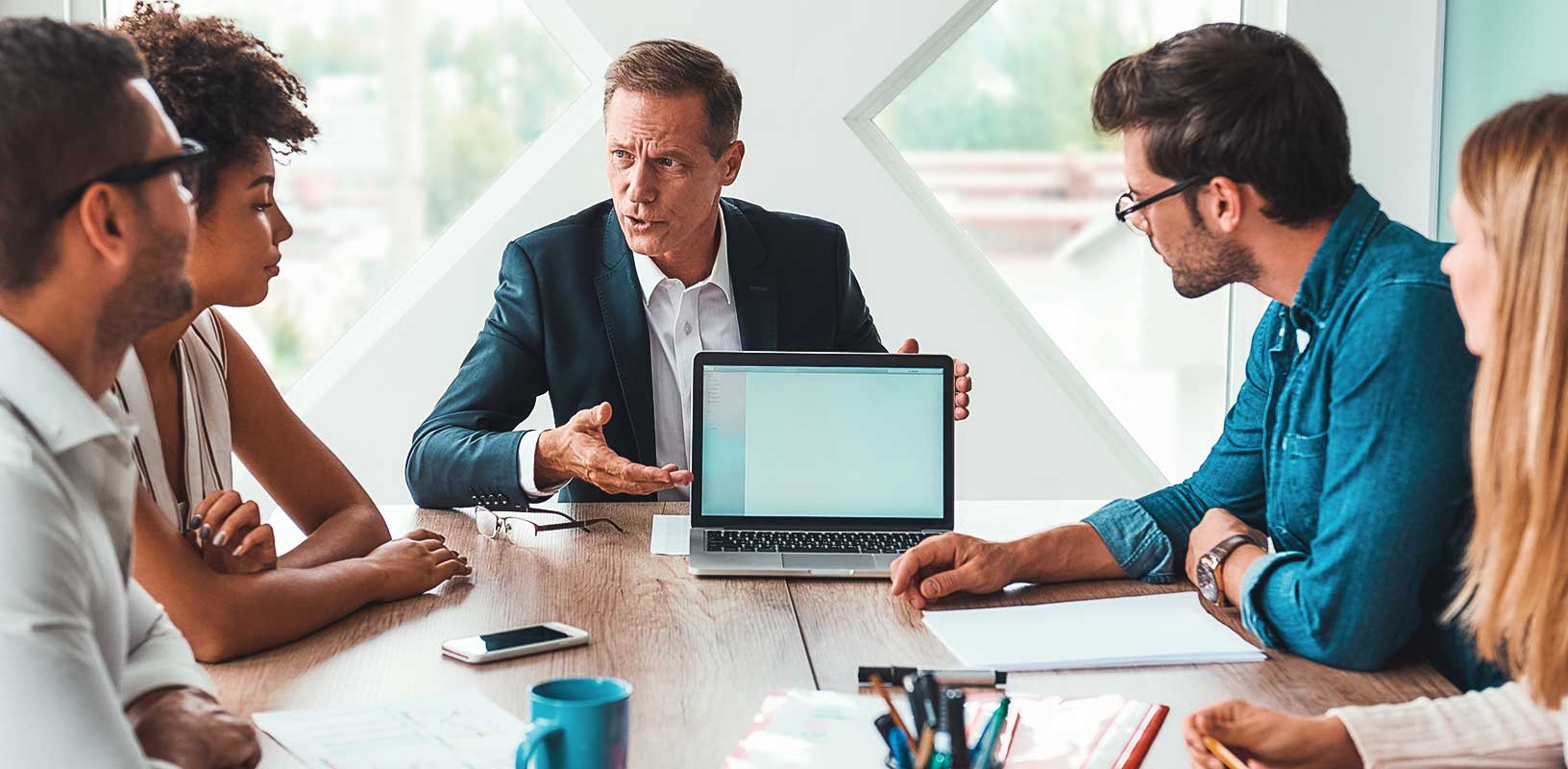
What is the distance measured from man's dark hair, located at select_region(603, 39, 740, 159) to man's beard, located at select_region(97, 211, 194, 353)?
4.76 ft

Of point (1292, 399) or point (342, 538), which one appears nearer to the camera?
point (1292, 399)

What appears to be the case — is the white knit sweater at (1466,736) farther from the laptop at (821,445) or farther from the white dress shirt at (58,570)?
the white dress shirt at (58,570)

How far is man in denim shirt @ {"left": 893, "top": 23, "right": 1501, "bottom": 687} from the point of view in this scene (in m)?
1.44

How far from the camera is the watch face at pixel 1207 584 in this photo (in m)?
1.68

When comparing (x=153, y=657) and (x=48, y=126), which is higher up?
(x=48, y=126)

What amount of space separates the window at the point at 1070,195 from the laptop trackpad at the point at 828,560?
2090 millimetres

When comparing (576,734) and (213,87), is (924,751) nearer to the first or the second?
(576,734)

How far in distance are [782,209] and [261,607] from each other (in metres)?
2.31

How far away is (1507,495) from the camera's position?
1119 mm

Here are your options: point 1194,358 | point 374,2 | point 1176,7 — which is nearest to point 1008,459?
point 1194,358

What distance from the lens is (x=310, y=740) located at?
1.22 meters

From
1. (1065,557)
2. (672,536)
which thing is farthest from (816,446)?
(1065,557)

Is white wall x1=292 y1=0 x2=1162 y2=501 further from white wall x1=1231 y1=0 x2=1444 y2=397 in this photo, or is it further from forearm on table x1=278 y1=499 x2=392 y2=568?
forearm on table x1=278 y1=499 x2=392 y2=568

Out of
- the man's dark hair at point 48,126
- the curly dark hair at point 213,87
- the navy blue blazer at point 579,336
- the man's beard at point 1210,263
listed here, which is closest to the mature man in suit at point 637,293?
the navy blue blazer at point 579,336
